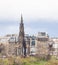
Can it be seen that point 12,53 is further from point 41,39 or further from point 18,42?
point 41,39

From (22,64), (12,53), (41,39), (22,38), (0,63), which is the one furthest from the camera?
(41,39)

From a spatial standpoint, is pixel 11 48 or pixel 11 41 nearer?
pixel 11 48

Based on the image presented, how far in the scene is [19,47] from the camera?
105 metres

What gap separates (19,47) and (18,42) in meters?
3.57

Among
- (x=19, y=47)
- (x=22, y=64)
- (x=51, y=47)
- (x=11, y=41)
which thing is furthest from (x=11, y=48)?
(x=22, y=64)

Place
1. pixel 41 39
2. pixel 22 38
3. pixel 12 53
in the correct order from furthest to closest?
pixel 41 39 < pixel 22 38 < pixel 12 53

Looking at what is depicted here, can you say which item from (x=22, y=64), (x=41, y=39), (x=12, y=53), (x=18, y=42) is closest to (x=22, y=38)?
(x=18, y=42)

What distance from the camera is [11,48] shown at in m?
103

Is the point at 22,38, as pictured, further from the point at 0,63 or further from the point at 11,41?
the point at 0,63

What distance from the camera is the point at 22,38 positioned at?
108m

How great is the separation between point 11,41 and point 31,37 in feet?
40.4

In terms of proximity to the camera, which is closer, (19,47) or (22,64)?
(22,64)

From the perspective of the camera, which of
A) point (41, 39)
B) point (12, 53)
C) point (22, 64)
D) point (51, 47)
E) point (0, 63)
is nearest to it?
point (0, 63)

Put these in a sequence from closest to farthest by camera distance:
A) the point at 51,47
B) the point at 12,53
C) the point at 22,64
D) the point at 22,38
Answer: the point at 22,64 → the point at 12,53 → the point at 22,38 → the point at 51,47
